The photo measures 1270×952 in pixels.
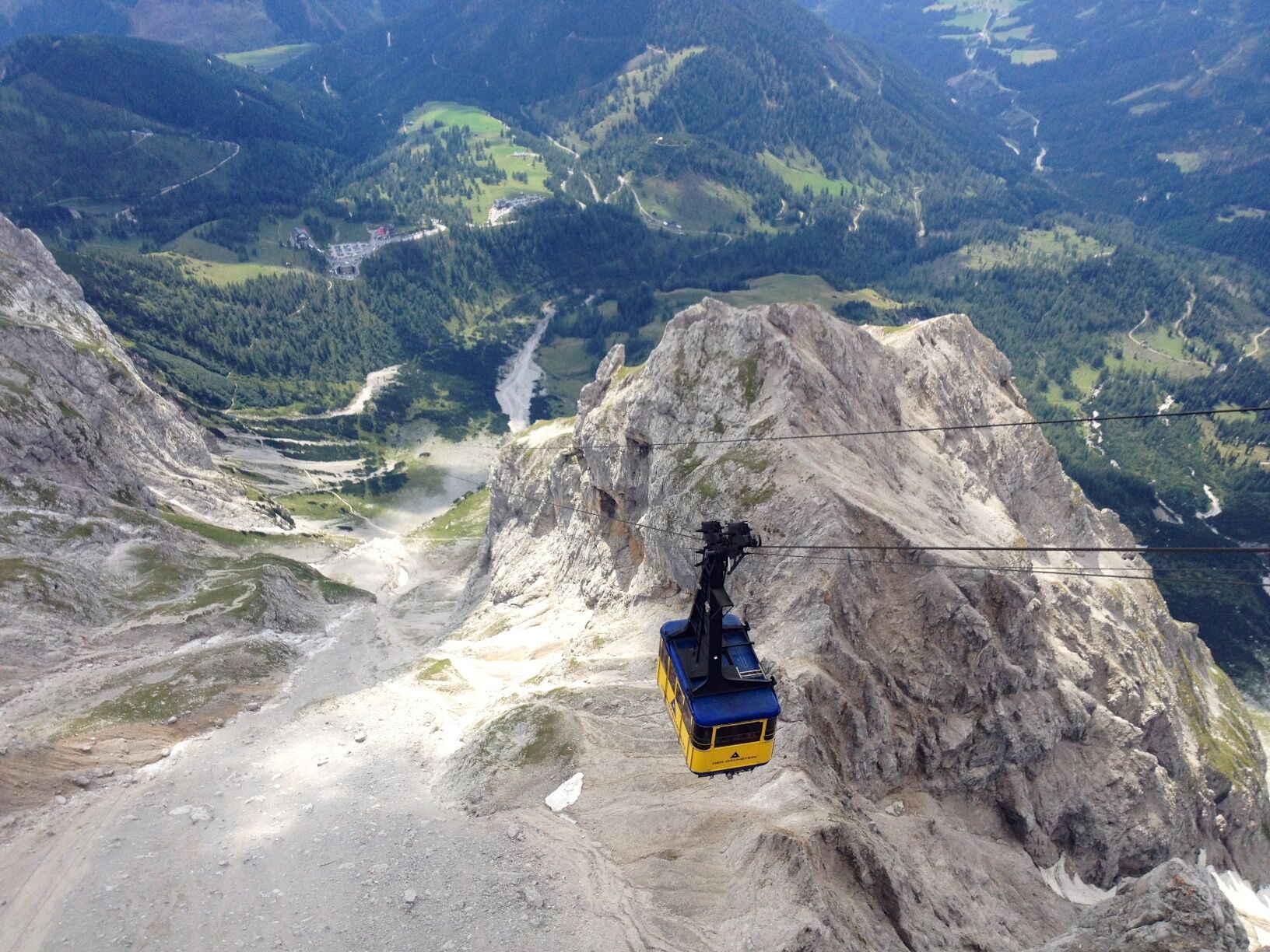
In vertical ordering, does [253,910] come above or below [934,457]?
below

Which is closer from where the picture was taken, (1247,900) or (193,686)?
(193,686)

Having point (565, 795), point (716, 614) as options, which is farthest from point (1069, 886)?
point (716, 614)

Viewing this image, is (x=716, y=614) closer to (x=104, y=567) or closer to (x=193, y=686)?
(x=193, y=686)

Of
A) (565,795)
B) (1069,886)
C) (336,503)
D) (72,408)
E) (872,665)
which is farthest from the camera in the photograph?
(336,503)

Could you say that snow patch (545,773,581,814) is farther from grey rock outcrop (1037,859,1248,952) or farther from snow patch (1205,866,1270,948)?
snow patch (1205,866,1270,948)

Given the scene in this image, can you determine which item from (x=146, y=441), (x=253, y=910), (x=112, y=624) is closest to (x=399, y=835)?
(x=253, y=910)

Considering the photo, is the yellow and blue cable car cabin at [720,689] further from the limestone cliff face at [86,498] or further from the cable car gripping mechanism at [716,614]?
the limestone cliff face at [86,498]

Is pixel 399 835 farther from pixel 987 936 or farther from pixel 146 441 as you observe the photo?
pixel 146 441

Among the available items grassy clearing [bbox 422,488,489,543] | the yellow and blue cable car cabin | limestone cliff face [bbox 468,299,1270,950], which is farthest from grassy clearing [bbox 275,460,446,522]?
the yellow and blue cable car cabin
